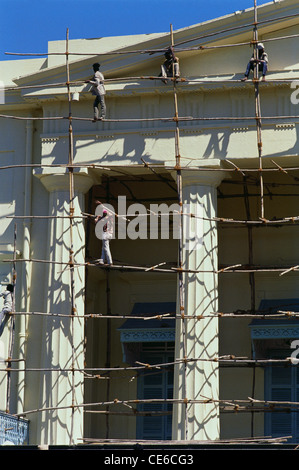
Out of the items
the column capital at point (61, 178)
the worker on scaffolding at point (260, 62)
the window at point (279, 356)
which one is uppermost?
the worker on scaffolding at point (260, 62)

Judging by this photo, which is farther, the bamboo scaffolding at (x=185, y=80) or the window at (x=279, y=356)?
the window at (x=279, y=356)

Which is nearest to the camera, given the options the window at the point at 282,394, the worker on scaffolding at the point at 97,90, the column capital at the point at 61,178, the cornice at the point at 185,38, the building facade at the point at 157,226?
the building facade at the point at 157,226

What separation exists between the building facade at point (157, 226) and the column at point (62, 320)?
4cm

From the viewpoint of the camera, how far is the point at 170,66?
3712 centimetres

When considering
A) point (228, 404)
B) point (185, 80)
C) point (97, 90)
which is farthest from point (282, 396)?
point (97, 90)

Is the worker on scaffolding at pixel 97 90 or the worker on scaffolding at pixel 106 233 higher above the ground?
the worker on scaffolding at pixel 97 90

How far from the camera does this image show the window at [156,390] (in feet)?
132

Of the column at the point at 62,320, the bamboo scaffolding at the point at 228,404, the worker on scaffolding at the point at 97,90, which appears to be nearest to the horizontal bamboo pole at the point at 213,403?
the bamboo scaffolding at the point at 228,404

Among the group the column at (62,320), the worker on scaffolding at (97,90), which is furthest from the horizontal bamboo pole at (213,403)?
the worker on scaffolding at (97,90)

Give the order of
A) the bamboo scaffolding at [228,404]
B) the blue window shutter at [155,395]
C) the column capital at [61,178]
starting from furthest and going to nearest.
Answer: the blue window shutter at [155,395]
the column capital at [61,178]
the bamboo scaffolding at [228,404]

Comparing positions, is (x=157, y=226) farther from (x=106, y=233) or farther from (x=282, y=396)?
(x=282, y=396)

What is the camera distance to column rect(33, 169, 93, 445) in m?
36.1

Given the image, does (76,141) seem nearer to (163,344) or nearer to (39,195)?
(39,195)

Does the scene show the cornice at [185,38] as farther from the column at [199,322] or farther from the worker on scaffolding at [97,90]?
the column at [199,322]
